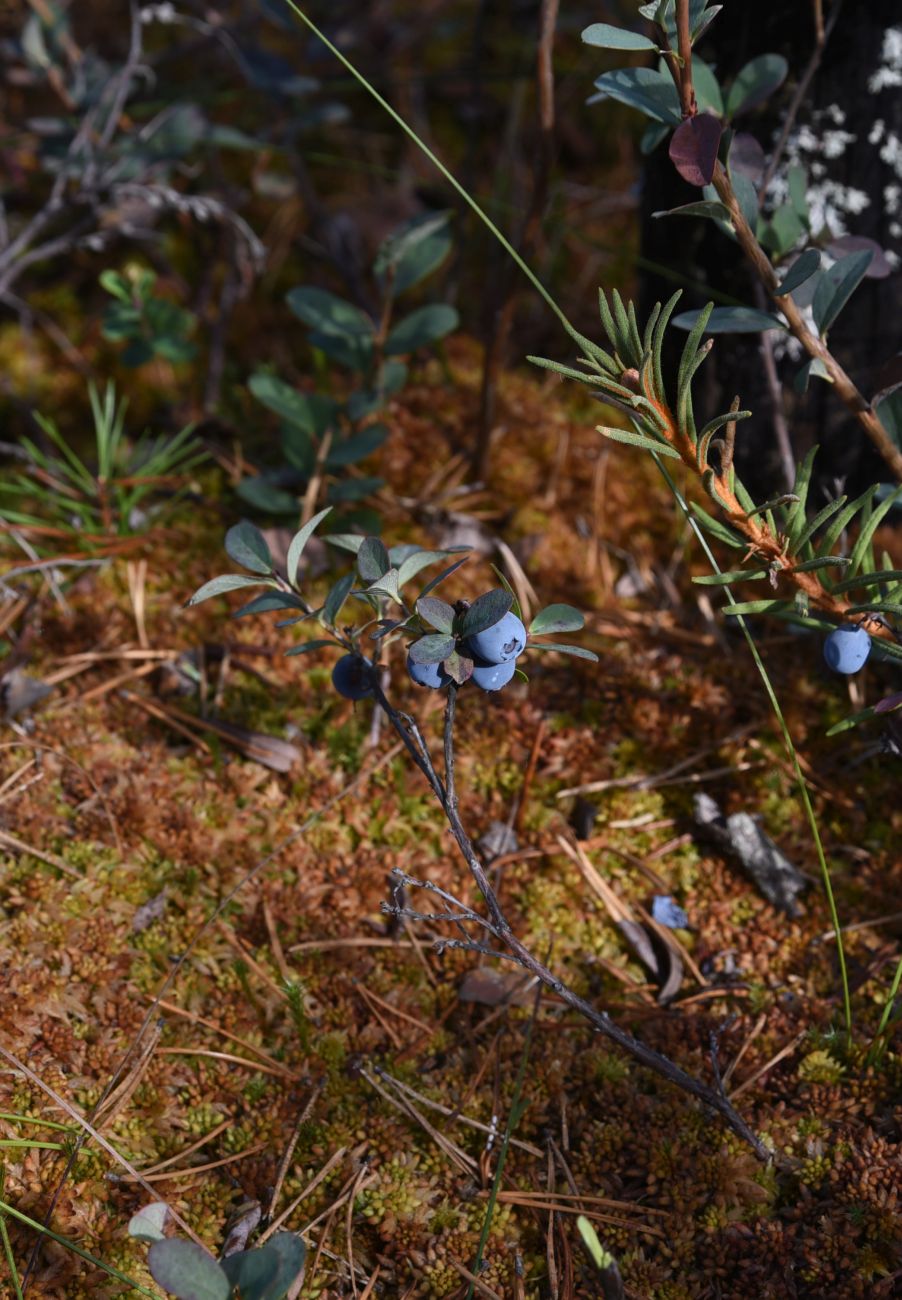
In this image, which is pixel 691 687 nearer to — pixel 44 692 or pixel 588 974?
pixel 588 974

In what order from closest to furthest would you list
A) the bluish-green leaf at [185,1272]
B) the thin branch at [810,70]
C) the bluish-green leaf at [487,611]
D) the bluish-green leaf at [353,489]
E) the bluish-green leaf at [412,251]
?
1. the bluish-green leaf at [185,1272]
2. the bluish-green leaf at [487,611]
3. the thin branch at [810,70]
4. the bluish-green leaf at [353,489]
5. the bluish-green leaf at [412,251]

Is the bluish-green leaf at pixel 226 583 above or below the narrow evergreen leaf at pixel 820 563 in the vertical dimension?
below

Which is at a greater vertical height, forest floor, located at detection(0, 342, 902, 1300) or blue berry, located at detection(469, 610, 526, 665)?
blue berry, located at detection(469, 610, 526, 665)

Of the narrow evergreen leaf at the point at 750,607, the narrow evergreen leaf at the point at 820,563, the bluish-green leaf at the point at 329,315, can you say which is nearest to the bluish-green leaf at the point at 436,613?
the narrow evergreen leaf at the point at 750,607

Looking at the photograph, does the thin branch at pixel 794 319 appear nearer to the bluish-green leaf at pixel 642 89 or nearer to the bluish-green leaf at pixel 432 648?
the bluish-green leaf at pixel 642 89

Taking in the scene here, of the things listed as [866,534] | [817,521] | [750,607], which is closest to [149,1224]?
[750,607]

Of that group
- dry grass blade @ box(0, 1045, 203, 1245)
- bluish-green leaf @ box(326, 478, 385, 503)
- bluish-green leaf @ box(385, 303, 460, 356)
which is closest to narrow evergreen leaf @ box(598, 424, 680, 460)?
bluish-green leaf @ box(326, 478, 385, 503)

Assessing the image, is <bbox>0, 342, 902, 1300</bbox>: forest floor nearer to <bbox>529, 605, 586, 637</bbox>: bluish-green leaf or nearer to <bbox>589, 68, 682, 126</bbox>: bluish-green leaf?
<bbox>529, 605, 586, 637</bbox>: bluish-green leaf

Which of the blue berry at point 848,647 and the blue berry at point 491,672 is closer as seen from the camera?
the blue berry at point 491,672
